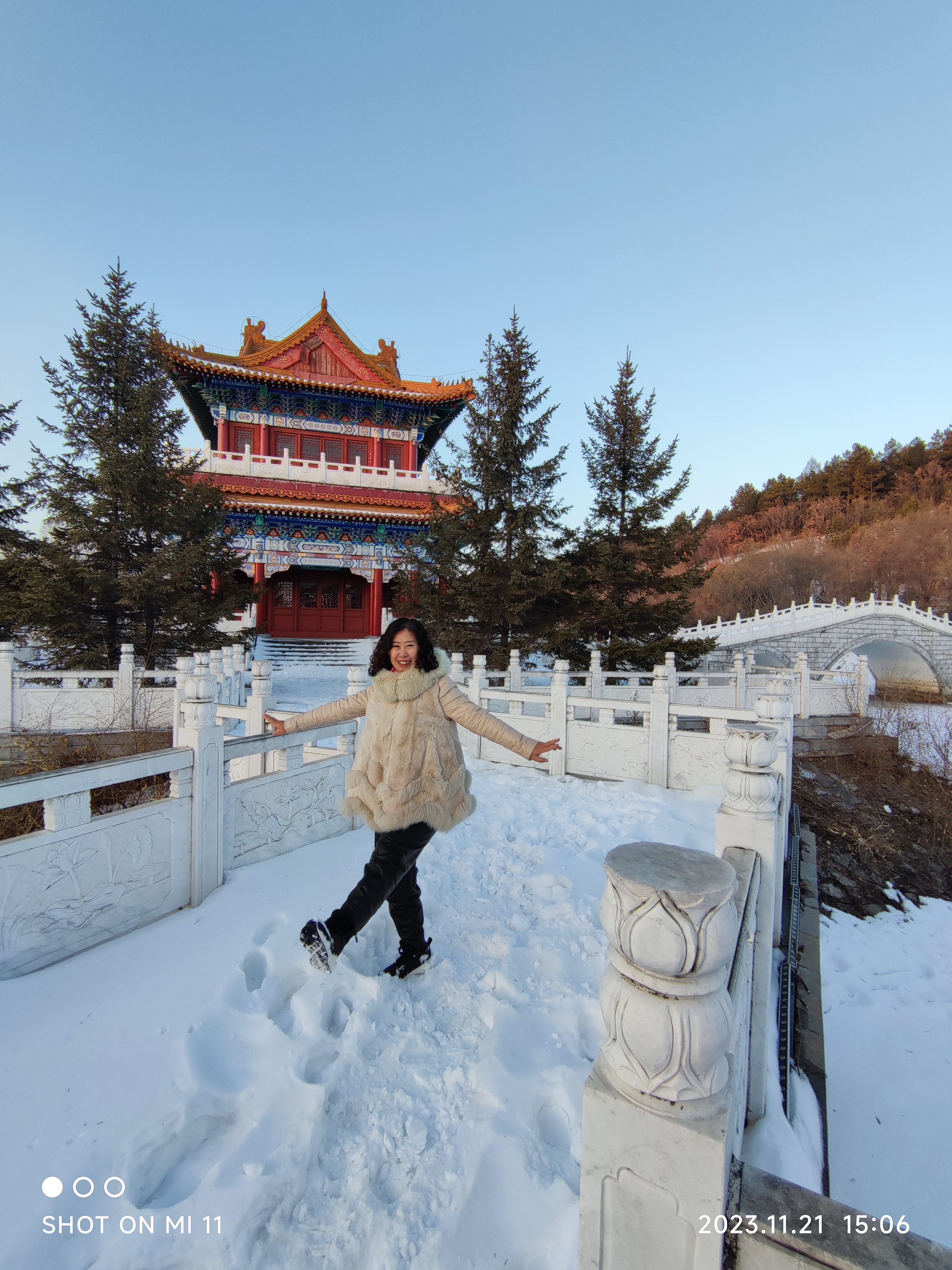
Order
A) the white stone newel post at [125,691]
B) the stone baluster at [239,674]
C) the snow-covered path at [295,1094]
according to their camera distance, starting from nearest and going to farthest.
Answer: the snow-covered path at [295,1094] < the white stone newel post at [125,691] < the stone baluster at [239,674]

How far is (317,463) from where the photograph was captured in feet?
55.0

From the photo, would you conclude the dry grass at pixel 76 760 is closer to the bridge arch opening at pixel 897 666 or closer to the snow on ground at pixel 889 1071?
the snow on ground at pixel 889 1071

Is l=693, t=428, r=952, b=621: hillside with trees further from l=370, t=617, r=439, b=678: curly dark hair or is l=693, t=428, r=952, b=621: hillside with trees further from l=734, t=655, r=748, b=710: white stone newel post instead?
l=370, t=617, r=439, b=678: curly dark hair

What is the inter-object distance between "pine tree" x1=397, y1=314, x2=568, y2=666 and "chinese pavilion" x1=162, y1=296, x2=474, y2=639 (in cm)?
330

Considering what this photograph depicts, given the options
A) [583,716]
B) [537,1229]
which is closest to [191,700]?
[537,1229]

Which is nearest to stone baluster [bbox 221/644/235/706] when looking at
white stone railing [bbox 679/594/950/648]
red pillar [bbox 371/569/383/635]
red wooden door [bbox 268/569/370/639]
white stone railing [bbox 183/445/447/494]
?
red pillar [bbox 371/569/383/635]

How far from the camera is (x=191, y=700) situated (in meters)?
3.02

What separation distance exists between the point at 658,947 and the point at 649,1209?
48cm

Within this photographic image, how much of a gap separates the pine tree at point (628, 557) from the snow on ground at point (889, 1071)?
7506mm

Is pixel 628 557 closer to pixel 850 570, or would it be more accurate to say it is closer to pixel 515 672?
pixel 515 672

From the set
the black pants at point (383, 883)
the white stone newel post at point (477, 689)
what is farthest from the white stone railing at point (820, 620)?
the black pants at point (383, 883)

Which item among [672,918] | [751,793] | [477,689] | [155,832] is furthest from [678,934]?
[477,689]

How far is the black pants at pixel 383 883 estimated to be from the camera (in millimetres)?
2232

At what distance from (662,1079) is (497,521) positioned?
39.0 feet
